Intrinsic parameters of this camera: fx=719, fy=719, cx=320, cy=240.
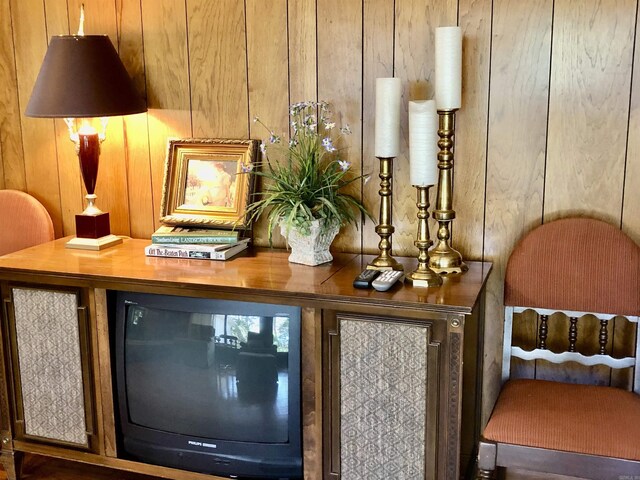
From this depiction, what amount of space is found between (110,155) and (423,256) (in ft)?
4.26

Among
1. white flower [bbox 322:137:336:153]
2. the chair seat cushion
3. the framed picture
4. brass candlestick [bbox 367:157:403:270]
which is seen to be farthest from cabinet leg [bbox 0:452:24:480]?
the chair seat cushion

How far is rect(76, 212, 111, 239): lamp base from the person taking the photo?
251 centimetres

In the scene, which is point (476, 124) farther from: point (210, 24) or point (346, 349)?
point (210, 24)

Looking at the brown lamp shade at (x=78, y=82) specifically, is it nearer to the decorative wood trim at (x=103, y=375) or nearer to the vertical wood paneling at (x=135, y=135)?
the vertical wood paneling at (x=135, y=135)

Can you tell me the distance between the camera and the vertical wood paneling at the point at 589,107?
207 cm

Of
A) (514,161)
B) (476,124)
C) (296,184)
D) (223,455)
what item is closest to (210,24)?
(296,184)

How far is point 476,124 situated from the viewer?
2236 millimetres

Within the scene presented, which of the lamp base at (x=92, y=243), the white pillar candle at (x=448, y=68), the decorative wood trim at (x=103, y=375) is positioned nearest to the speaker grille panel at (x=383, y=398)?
the white pillar candle at (x=448, y=68)

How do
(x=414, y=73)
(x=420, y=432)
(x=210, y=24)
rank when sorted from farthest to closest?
(x=210, y=24), (x=414, y=73), (x=420, y=432)

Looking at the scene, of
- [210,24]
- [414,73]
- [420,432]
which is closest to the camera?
[420,432]

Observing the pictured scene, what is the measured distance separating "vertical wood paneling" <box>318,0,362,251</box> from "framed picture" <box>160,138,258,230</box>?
318 millimetres

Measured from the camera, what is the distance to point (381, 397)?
1.98m

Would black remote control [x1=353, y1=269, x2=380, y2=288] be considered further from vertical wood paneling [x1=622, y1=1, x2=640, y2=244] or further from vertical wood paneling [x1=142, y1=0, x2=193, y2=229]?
vertical wood paneling [x1=142, y1=0, x2=193, y2=229]

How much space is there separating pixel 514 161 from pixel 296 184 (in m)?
0.68
